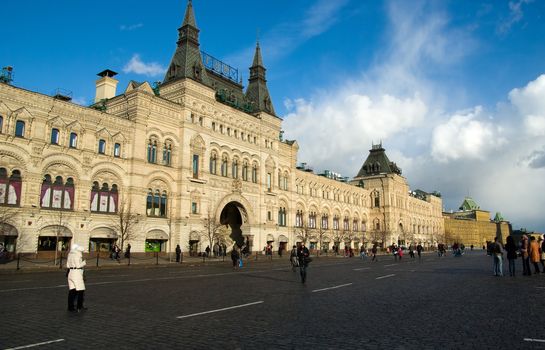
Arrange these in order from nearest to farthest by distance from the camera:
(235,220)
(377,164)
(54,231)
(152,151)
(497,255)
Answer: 1. (497,255)
2. (54,231)
3. (152,151)
4. (235,220)
5. (377,164)

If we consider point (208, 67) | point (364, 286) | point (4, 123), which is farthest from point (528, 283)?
point (208, 67)

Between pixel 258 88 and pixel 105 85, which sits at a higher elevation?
pixel 258 88

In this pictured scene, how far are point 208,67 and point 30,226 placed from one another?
32.4 meters

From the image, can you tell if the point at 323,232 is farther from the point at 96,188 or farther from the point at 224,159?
the point at 96,188

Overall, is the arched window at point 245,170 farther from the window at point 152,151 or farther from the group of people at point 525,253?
the group of people at point 525,253

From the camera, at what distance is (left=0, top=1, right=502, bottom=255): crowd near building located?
35625 millimetres

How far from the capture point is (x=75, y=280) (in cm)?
1107

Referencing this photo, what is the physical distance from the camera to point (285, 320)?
9.99 meters

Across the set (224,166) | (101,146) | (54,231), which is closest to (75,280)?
(54,231)

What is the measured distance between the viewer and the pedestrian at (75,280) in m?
11.1

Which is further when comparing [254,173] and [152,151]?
[254,173]

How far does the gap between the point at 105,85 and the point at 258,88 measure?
22.7 meters

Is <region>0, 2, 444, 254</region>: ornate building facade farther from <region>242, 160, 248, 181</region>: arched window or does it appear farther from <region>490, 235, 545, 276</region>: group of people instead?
<region>490, 235, 545, 276</region>: group of people

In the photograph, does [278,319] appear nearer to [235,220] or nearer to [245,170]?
[245,170]
